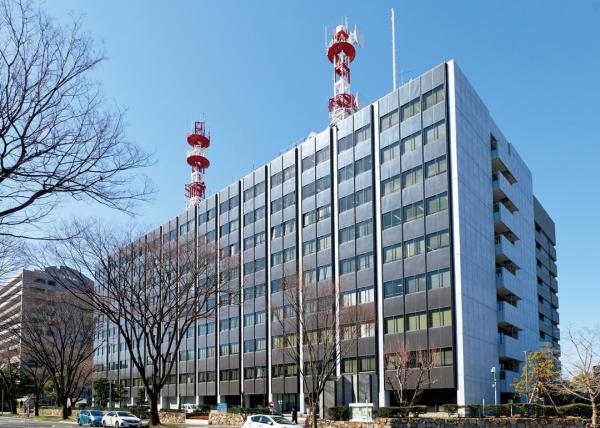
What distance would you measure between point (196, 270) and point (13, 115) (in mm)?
30403

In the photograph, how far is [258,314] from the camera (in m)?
77.2

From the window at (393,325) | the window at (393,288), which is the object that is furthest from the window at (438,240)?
the window at (393,325)

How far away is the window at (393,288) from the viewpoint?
190 feet

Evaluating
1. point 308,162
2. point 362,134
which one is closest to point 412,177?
point 362,134

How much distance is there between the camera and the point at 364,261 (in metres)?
62.2

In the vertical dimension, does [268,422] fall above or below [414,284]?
below

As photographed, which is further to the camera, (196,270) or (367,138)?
(367,138)

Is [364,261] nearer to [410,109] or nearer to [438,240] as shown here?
[438,240]

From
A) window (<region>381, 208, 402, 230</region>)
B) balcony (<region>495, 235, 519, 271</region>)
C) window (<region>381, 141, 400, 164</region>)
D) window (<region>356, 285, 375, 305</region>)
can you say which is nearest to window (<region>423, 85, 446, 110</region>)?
window (<region>381, 141, 400, 164</region>)

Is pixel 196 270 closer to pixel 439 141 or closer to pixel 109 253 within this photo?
pixel 109 253

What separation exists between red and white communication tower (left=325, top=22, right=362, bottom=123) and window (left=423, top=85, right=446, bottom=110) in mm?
13778

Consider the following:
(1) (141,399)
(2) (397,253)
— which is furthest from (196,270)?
(1) (141,399)

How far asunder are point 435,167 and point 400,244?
744 cm

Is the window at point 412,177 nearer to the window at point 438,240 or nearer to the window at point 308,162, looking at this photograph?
the window at point 438,240
